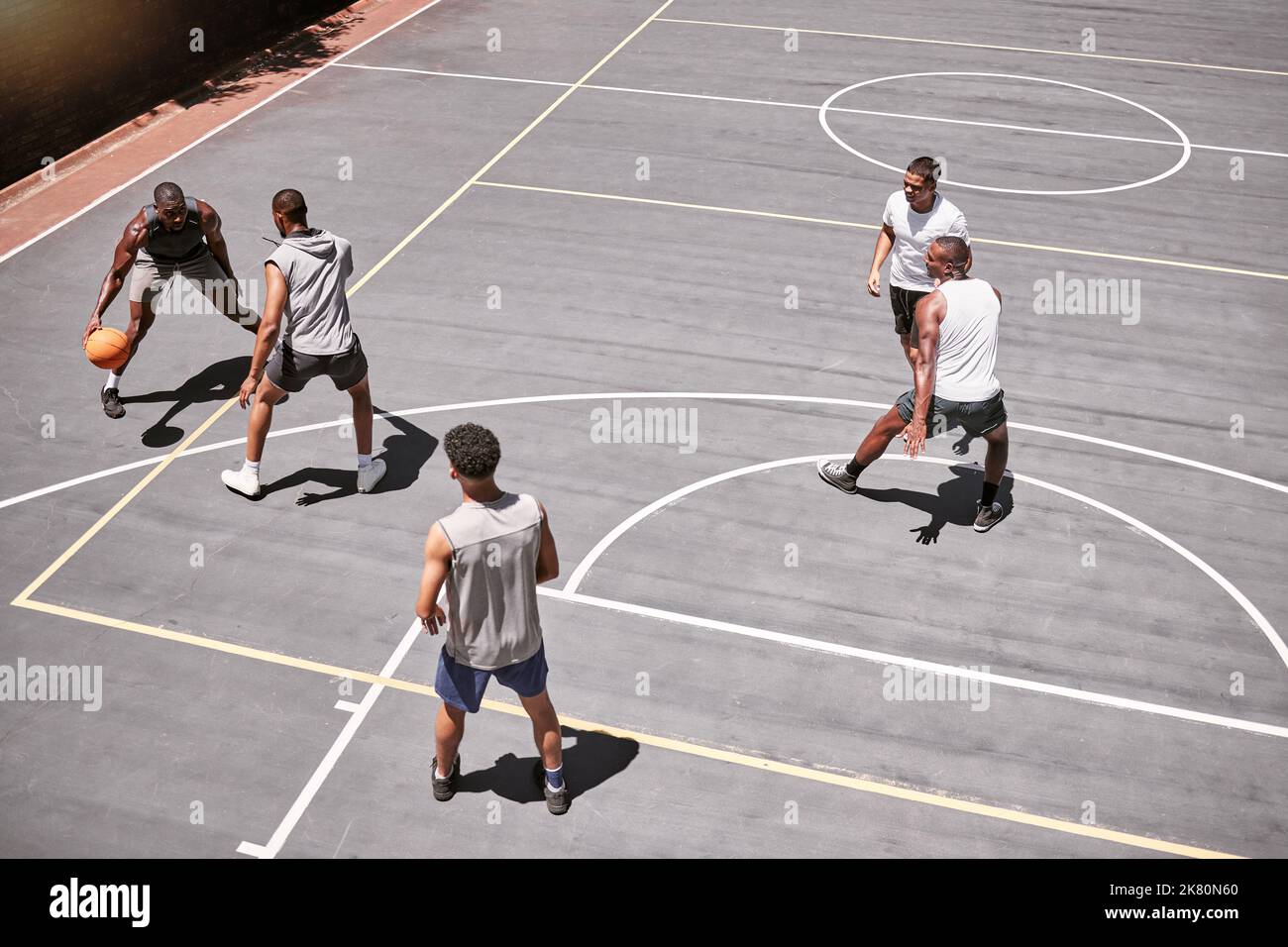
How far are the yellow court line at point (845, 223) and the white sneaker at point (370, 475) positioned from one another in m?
5.31

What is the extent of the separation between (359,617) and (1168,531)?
559 cm

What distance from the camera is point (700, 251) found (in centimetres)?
1164

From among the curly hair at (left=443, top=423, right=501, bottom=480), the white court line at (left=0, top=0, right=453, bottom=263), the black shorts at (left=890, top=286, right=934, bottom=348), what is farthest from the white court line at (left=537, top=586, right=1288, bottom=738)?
the white court line at (left=0, top=0, right=453, bottom=263)

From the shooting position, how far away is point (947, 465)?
8727mm

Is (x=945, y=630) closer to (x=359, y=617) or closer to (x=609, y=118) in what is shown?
(x=359, y=617)

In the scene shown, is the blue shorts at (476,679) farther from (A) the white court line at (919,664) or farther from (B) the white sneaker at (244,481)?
(B) the white sneaker at (244,481)

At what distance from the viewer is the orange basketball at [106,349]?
8891 mm

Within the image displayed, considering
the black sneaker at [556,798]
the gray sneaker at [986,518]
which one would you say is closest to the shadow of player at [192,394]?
the black sneaker at [556,798]

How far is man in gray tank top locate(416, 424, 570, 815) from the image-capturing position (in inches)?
200

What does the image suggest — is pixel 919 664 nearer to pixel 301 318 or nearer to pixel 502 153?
pixel 301 318

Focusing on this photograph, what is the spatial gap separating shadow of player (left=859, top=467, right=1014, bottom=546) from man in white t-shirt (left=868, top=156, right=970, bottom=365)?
3.19 ft

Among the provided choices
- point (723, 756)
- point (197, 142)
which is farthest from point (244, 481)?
point (197, 142)

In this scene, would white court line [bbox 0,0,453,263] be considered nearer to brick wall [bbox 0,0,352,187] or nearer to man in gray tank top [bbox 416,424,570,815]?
brick wall [bbox 0,0,352,187]
